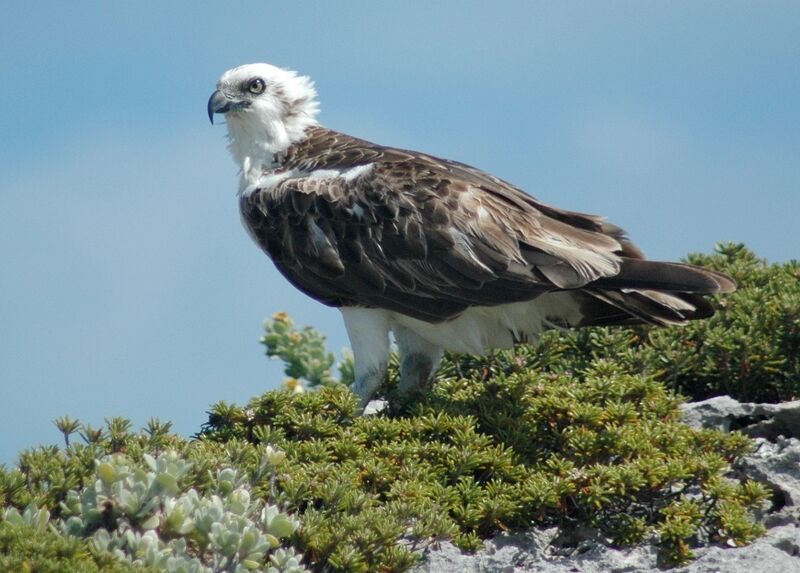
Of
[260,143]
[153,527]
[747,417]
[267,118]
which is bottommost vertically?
[153,527]

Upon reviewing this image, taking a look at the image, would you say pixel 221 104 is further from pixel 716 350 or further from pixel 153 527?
pixel 153 527

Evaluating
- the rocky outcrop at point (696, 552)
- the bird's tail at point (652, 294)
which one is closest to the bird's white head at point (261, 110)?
the bird's tail at point (652, 294)

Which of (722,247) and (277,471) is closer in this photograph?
(277,471)

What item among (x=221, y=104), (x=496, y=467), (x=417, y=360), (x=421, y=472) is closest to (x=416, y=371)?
(x=417, y=360)

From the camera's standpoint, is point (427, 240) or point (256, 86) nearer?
point (427, 240)

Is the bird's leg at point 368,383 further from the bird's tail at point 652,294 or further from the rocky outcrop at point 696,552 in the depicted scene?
the rocky outcrop at point 696,552

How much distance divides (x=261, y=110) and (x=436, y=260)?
7.35 feet

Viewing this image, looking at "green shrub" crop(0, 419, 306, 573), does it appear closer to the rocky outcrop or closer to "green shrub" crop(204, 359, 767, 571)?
"green shrub" crop(204, 359, 767, 571)

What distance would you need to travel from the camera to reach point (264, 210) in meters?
9.36

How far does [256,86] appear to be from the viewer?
33.8ft

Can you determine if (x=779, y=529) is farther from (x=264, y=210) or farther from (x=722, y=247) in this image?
(x=722, y=247)

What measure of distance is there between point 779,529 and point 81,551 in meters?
3.68

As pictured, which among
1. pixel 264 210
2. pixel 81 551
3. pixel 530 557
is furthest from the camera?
pixel 264 210

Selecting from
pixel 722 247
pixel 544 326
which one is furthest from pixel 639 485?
pixel 722 247
